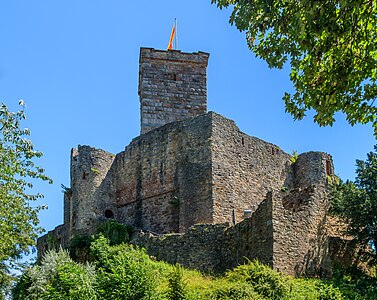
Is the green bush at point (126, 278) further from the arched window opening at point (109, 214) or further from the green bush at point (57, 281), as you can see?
the arched window opening at point (109, 214)

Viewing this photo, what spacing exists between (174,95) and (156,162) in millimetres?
4572

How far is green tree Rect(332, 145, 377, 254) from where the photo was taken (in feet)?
77.6

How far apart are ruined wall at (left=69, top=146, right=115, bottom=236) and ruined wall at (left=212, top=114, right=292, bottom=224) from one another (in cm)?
516

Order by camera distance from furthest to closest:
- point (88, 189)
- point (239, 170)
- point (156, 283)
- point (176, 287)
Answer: point (88, 189)
point (239, 170)
point (156, 283)
point (176, 287)

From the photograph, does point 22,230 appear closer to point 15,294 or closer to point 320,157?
point 15,294

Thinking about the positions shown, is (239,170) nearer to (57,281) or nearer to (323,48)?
(57,281)

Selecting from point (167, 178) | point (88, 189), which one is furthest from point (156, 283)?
point (88, 189)

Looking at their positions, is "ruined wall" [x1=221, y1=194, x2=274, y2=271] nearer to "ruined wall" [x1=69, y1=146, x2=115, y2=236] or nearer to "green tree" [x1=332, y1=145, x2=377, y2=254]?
"green tree" [x1=332, y1=145, x2=377, y2=254]

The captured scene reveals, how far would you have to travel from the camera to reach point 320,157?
30031mm

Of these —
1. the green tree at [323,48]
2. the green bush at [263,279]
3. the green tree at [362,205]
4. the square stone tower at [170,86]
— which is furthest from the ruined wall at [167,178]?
the green tree at [323,48]

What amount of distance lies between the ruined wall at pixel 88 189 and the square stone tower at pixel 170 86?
3072mm

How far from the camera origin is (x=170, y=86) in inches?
1313

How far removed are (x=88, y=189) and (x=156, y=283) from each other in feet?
34.9

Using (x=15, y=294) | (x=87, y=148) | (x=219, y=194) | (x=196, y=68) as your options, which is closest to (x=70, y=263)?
(x=15, y=294)
